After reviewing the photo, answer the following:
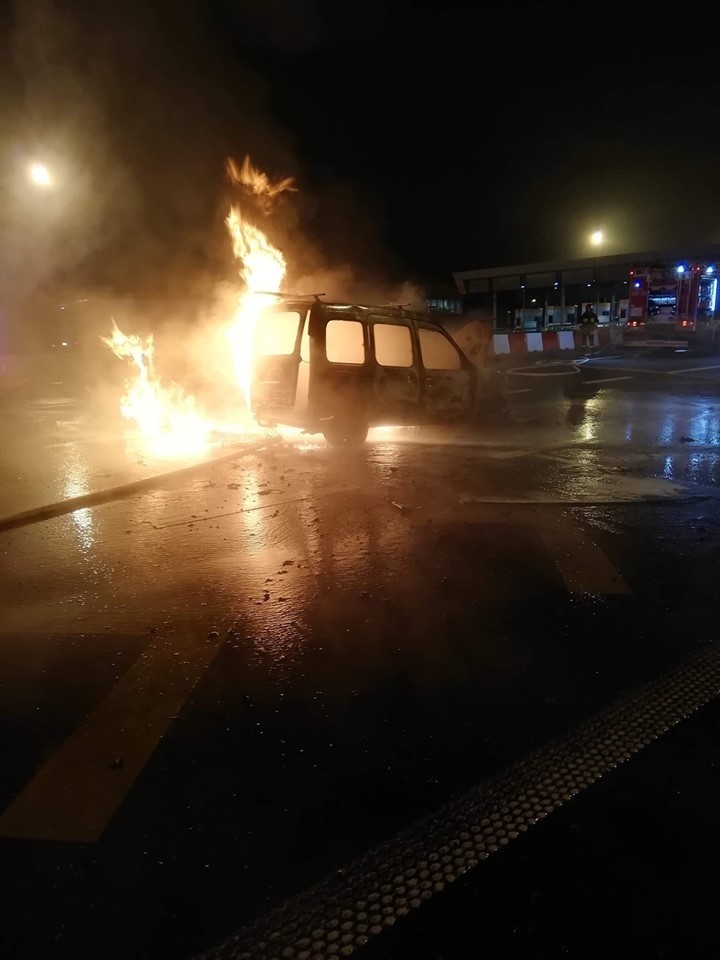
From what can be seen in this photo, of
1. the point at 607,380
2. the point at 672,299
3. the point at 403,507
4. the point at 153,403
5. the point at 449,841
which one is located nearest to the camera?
the point at 449,841

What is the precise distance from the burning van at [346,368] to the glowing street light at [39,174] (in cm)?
638

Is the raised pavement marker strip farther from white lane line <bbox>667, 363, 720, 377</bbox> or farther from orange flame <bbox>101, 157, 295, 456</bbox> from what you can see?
white lane line <bbox>667, 363, 720, 377</bbox>

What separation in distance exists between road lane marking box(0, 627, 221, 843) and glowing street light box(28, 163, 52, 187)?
11.3 meters

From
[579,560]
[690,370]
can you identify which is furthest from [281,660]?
[690,370]

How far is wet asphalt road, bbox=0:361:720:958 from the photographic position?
2.00 metres

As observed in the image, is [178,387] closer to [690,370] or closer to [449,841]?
[449,841]

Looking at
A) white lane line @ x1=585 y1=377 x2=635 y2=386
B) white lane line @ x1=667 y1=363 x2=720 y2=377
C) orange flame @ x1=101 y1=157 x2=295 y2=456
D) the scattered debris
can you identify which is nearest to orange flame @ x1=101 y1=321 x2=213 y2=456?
orange flame @ x1=101 y1=157 x2=295 y2=456

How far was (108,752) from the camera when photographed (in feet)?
8.25

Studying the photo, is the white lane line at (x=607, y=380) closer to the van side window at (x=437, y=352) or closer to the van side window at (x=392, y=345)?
the van side window at (x=437, y=352)

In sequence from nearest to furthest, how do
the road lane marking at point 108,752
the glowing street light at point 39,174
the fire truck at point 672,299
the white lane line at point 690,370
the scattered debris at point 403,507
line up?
the road lane marking at point 108,752, the scattered debris at point 403,507, the glowing street light at point 39,174, the white lane line at point 690,370, the fire truck at point 672,299

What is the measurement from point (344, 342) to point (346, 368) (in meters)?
0.35

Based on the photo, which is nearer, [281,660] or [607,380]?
[281,660]

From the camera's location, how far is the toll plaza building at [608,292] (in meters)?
23.4

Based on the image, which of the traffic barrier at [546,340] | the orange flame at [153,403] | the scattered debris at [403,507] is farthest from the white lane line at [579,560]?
the traffic barrier at [546,340]
